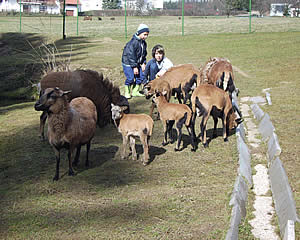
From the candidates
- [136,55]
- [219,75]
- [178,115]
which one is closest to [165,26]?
[136,55]

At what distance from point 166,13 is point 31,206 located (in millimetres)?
41090

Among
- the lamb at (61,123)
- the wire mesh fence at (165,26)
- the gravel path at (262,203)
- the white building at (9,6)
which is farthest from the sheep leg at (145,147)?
the white building at (9,6)

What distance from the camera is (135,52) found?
37.8 feet

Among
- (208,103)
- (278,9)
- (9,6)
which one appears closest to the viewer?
(208,103)

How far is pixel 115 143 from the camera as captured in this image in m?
8.52

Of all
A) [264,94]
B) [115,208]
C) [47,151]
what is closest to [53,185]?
[115,208]

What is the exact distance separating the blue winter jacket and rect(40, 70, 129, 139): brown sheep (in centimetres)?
231

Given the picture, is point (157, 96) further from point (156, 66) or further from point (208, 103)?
point (156, 66)

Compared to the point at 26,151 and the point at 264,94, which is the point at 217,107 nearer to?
the point at 26,151

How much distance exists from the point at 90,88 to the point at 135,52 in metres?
2.71

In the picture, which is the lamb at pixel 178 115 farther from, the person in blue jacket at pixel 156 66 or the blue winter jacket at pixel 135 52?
the blue winter jacket at pixel 135 52

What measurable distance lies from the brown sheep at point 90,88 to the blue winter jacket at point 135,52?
90.8 inches

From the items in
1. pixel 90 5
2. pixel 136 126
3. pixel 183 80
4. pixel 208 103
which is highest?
pixel 90 5

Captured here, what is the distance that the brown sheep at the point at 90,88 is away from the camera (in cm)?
910
